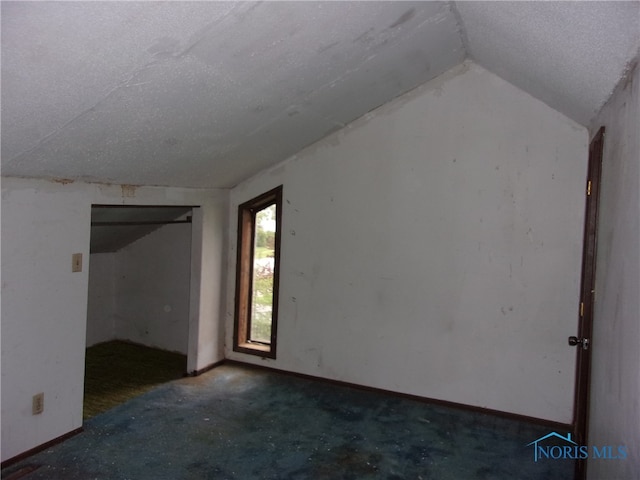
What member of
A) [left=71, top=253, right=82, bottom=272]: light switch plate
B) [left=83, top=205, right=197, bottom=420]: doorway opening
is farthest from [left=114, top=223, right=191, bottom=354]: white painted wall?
[left=71, top=253, right=82, bottom=272]: light switch plate

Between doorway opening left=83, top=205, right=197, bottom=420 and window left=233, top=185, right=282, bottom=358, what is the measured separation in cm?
46

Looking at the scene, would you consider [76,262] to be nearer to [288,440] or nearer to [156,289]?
[288,440]

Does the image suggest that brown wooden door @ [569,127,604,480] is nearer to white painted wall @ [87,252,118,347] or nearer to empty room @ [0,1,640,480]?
empty room @ [0,1,640,480]

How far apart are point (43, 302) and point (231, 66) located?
1.74m

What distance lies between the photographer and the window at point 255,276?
14.8 ft

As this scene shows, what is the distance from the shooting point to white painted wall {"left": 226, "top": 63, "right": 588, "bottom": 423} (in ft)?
11.5

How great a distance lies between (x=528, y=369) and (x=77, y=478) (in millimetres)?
2903

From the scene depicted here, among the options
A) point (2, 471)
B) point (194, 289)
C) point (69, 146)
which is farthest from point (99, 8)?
point (194, 289)

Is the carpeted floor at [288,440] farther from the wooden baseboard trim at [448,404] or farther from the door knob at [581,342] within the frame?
the door knob at [581,342]

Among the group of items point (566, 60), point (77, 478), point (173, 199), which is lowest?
point (77, 478)

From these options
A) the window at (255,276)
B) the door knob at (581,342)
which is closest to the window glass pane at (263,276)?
the window at (255,276)

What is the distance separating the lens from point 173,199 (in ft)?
12.5

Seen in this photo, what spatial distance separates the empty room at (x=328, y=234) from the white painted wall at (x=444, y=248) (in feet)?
0.05

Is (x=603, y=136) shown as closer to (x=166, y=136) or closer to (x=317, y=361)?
(x=166, y=136)
